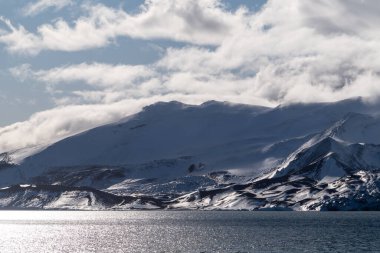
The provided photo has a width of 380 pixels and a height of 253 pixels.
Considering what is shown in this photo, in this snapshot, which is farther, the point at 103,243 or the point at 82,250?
the point at 103,243

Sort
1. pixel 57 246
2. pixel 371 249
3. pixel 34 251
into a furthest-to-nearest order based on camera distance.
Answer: pixel 57 246
pixel 34 251
pixel 371 249

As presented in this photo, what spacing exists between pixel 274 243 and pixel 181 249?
27753mm

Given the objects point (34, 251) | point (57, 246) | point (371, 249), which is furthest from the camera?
point (57, 246)

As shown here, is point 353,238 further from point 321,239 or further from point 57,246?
point 57,246

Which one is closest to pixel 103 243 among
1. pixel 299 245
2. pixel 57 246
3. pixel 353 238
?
pixel 57 246

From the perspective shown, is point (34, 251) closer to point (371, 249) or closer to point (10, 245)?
point (10, 245)

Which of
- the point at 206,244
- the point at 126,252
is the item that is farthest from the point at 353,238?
the point at 126,252

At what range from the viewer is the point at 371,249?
6535 inches

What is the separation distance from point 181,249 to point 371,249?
46357 mm

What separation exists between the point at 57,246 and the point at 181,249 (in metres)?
39.4

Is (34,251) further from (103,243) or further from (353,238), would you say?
→ (353,238)

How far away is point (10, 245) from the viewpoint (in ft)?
645

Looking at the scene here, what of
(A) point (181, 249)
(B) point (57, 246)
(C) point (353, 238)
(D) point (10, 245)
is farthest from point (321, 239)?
(D) point (10, 245)

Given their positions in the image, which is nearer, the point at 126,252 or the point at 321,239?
the point at 126,252
